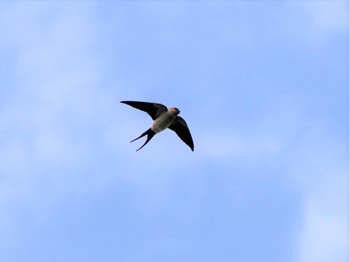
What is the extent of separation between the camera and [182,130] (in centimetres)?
3759

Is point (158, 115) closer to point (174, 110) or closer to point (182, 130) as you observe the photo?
point (174, 110)

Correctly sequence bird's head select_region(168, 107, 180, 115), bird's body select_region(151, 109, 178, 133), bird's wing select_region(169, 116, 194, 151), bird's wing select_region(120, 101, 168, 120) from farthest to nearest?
bird's wing select_region(169, 116, 194, 151), bird's wing select_region(120, 101, 168, 120), bird's body select_region(151, 109, 178, 133), bird's head select_region(168, 107, 180, 115)

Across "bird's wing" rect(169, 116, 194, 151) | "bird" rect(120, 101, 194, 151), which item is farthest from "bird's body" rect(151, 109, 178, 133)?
"bird's wing" rect(169, 116, 194, 151)

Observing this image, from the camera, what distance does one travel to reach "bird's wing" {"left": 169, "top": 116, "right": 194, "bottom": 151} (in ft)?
121

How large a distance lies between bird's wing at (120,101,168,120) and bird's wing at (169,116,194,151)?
4.08 ft

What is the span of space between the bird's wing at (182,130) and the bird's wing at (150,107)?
124cm

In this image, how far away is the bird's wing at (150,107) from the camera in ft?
117

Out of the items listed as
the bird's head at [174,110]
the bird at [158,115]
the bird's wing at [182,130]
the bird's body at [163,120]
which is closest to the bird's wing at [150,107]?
the bird at [158,115]

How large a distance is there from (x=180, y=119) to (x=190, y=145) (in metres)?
1.97

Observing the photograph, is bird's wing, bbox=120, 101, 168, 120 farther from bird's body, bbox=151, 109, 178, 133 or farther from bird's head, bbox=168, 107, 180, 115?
bird's head, bbox=168, 107, 180, 115

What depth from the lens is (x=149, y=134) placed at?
35.9m

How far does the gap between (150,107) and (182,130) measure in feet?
8.81

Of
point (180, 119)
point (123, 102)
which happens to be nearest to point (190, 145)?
point (180, 119)

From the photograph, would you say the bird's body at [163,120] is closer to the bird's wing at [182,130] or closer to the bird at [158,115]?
the bird at [158,115]
